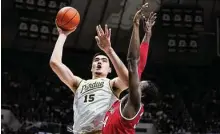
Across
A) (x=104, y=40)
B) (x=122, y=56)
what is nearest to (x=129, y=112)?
(x=104, y=40)

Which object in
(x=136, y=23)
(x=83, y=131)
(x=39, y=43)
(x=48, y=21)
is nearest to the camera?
(x=136, y=23)

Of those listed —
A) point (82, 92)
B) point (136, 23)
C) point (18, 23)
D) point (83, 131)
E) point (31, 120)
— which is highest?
point (18, 23)

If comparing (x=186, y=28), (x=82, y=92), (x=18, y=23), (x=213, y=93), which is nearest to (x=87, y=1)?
(x=18, y=23)

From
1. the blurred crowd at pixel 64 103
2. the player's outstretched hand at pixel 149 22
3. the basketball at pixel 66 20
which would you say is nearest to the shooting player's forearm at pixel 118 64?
the player's outstretched hand at pixel 149 22

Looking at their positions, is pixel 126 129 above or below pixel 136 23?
below

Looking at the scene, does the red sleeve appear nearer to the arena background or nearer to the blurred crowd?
the arena background

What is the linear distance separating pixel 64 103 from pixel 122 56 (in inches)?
110

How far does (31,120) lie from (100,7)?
451 centimetres

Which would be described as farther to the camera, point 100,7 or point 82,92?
point 100,7

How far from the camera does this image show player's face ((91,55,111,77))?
4516 mm

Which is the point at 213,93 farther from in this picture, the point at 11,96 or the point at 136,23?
the point at 136,23

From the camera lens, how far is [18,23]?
15625mm

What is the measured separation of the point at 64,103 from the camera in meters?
16.2

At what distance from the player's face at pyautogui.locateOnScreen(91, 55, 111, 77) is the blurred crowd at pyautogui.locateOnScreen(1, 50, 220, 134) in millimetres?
9563
